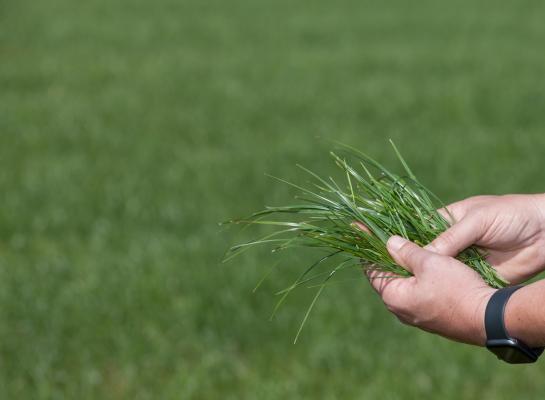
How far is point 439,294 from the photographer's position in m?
2.02

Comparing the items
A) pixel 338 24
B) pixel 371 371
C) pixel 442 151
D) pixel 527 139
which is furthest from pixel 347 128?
pixel 338 24

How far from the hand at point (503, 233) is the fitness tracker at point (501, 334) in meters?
0.21

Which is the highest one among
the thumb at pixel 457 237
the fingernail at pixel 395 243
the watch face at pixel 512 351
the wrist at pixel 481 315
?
the thumb at pixel 457 237

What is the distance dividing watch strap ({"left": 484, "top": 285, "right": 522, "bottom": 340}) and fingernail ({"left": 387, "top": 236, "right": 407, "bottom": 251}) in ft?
0.89

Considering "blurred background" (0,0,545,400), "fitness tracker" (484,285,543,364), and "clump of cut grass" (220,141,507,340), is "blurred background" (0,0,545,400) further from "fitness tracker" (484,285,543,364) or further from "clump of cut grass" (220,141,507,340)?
"fitness tracker" (484,285,543,364)

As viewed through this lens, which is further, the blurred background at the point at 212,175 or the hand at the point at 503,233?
the blurred background at the point at 212,175

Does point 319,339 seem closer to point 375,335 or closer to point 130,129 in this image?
point 375,335

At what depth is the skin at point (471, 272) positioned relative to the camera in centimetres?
193

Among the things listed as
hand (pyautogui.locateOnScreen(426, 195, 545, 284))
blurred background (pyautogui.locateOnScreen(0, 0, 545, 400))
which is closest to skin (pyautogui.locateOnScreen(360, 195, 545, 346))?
hand (pyautogui.locateOnScreen(426, 195, 545, 284))

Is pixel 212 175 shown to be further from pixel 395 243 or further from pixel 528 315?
pixel 528 315

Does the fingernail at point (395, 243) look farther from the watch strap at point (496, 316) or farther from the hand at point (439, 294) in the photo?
the watch strap at point (496, 316)

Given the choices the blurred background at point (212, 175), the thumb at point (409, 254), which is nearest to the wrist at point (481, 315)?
the thumb at point (409, 254)

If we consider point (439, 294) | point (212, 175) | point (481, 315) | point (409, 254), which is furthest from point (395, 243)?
point (212, 175)

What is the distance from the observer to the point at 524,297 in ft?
6.27
